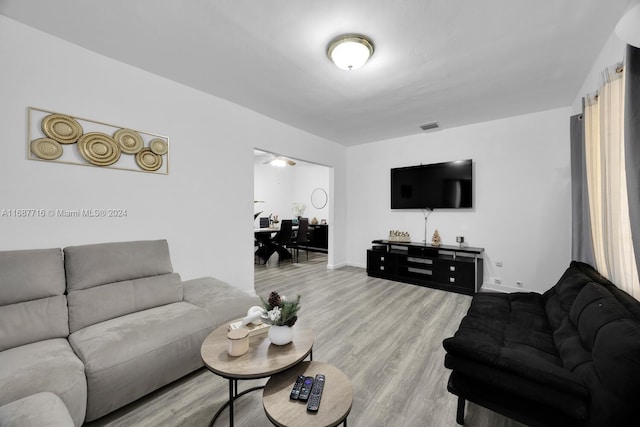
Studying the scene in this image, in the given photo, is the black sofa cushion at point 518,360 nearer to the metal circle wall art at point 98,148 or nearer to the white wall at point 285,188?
the metal circle wall art at point 98,148

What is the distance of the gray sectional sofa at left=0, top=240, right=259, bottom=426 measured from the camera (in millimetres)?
1337

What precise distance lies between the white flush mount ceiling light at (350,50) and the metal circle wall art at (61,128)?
90.1 inches

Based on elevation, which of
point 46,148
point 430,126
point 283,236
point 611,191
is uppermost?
point 430,126

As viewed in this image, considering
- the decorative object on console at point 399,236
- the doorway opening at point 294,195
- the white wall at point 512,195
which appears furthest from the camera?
the doorway opening at point 294,195

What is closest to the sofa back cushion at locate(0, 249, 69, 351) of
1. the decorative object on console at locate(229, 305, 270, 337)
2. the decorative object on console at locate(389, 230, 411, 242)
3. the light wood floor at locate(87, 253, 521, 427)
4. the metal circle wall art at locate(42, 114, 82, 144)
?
the light wood floor at locate(87, 253, 521, 427)

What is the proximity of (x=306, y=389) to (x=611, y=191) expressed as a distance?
2428mm

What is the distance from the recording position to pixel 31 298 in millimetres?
1768

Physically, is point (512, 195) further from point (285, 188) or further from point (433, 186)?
point (285, 188)

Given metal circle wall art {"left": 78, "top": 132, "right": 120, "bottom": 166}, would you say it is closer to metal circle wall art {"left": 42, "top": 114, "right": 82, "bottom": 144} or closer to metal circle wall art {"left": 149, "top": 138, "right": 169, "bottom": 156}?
metal circle wall art {"left": 42, "top": 114, "right": 82, "bottom": 144}

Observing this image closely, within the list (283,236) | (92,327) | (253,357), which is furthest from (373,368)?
(283,236)

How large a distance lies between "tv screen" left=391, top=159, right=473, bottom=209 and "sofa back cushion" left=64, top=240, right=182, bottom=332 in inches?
154

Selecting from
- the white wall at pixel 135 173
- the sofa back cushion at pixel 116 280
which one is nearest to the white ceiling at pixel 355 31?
the white wall at pixel 135 173

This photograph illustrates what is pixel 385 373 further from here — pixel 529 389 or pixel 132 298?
pixel 132 298

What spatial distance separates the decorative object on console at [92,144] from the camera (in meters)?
2.06
